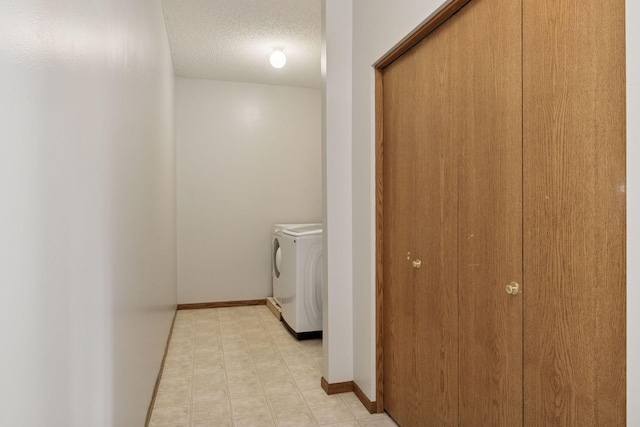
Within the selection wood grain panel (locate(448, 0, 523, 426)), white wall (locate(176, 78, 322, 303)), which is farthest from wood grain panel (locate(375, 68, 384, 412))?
white wall (locate(176, 78, 322, 303))

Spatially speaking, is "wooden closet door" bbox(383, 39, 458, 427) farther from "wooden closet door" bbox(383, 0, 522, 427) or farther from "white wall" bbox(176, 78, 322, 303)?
"white wall" bbox(176, 78, 322, 303)

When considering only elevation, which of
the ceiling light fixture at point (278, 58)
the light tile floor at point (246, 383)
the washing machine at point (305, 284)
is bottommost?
the light tile floor at point (246, 383)

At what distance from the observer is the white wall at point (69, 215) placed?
66 cm

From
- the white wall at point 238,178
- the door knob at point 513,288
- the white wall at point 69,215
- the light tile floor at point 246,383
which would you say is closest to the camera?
the white wall at point 69,215

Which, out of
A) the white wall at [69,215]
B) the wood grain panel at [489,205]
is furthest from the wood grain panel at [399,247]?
the white wall at [69,215]

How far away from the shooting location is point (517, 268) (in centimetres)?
133

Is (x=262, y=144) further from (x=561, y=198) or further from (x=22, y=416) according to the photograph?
(x=22, y=416)

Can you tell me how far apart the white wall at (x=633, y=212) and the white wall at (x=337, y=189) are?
167 cm

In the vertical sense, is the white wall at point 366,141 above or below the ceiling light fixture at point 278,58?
below

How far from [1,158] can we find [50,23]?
1.20 feet

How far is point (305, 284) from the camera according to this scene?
3.61 meters

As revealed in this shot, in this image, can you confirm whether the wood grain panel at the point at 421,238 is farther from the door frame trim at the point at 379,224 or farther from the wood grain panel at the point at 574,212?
the wood grain panel at the point at 574,212

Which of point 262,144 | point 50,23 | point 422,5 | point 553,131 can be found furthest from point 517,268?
point 262,144

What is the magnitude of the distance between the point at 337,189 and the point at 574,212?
1.51m
